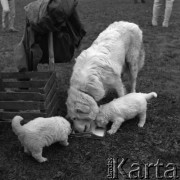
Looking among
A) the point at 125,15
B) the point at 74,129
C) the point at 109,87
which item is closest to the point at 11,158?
the point at 74,129

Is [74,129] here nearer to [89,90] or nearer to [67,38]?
[89,90]

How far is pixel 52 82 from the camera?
4.67 m

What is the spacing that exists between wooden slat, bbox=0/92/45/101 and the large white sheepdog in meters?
0.44

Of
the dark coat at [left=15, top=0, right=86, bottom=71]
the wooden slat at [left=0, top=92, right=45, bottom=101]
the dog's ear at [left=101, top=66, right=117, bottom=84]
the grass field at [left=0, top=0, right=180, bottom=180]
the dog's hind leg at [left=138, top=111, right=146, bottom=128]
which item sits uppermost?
the dark coat at [left=15, top=0, right=86, bottom=71]

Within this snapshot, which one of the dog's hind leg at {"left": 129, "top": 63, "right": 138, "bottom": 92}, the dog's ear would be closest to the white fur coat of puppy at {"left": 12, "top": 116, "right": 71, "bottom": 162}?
the dog's ear

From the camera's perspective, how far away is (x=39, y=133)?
359 cm

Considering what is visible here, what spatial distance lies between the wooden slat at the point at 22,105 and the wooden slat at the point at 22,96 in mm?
115

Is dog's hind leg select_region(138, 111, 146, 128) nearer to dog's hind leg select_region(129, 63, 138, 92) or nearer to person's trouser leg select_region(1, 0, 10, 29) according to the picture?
dog's hind leg select_region(129, 63, 138, 92)

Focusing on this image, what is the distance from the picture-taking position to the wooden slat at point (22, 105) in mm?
4070

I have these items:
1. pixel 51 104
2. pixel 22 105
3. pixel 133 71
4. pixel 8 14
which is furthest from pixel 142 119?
pixel 8 14

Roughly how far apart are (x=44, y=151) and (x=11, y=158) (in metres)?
0.43

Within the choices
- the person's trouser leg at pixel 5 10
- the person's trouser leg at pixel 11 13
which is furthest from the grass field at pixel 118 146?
the person's trouser leg at pixel 11 13

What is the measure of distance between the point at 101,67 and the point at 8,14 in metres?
7.30

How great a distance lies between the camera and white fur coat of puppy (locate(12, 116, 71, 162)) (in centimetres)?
355
